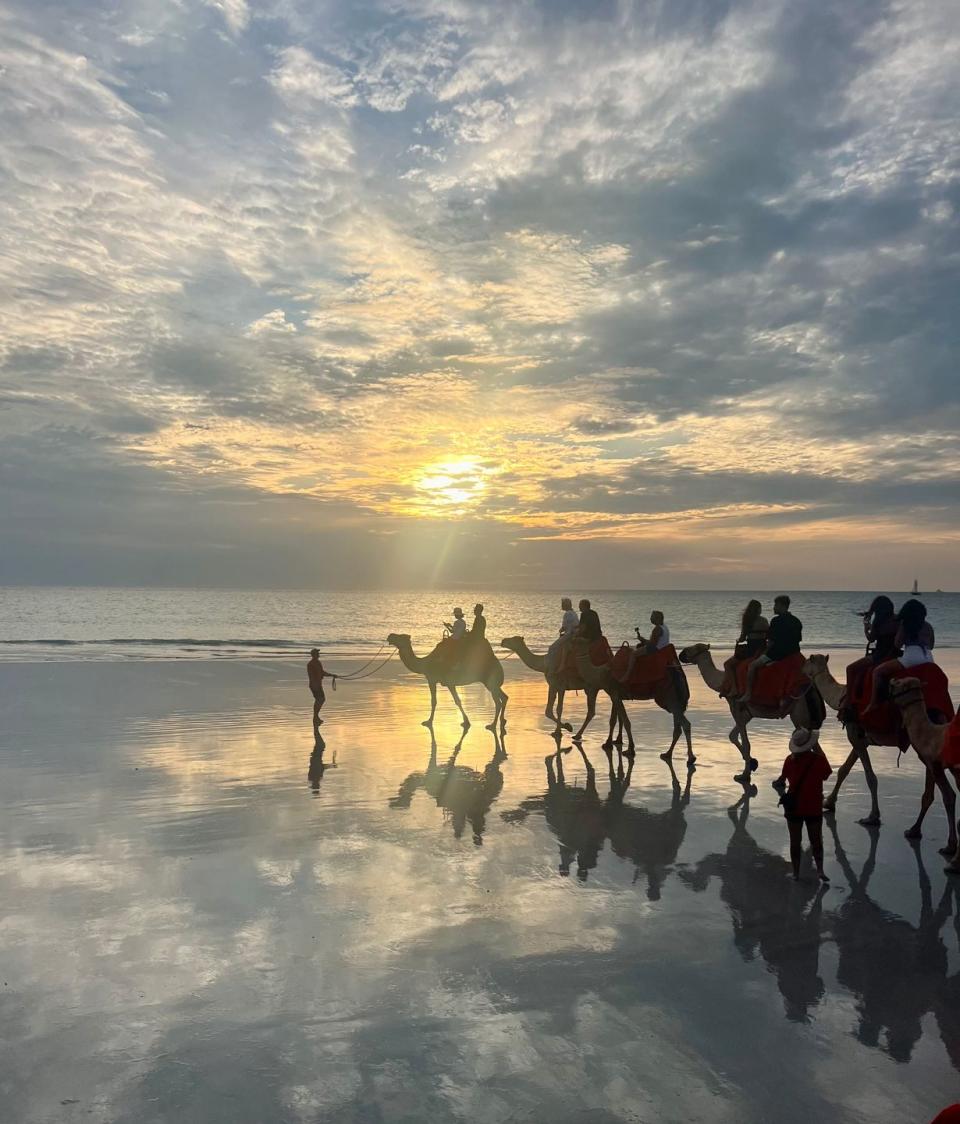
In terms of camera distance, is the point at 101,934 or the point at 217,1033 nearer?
the point at 217,1033

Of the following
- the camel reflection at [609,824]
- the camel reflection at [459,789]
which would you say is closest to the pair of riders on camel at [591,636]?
the camel reflection at [609,824]

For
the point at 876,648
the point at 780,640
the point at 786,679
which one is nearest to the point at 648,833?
the point at 786,679

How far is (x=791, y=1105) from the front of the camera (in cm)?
427

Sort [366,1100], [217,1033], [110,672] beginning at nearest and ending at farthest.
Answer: [366,1100] → [217,1033] → [110,672]

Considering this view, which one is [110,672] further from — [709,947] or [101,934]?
[709,947]

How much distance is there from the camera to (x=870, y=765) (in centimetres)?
1049

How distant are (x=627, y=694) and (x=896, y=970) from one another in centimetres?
835

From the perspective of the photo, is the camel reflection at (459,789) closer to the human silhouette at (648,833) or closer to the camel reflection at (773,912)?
the human silhouette at (648,833)

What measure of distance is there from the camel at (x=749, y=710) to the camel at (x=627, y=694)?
0.46 metres

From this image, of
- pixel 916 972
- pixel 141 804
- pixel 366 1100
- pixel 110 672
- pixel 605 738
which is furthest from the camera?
pixel 110 672

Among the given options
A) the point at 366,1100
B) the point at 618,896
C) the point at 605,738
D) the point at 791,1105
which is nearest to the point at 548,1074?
the point at 366,1100

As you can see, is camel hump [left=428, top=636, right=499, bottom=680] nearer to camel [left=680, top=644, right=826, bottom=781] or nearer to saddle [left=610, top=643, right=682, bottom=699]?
saddle [left=610, top=643, right=682, bottom=699]

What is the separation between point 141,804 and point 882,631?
9685 mm

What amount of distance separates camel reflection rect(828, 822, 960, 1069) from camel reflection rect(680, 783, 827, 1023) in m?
0.22
